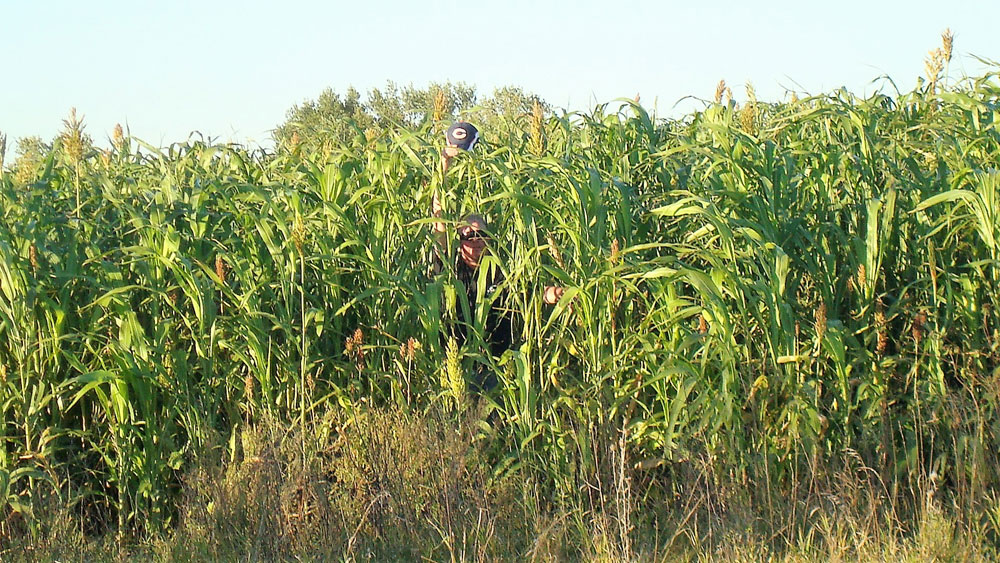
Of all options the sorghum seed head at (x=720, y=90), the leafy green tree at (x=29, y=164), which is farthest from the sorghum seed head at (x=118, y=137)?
the sorghum seed head at (x=720, y=90)

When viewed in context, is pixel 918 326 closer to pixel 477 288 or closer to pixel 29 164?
pixel 477 288

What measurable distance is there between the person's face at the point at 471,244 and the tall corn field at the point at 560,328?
0.10 m

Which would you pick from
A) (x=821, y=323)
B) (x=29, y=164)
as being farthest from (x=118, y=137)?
(x=821, y=323)

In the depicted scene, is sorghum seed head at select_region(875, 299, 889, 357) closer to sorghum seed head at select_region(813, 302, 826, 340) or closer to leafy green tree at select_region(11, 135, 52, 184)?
sorghum seed head at select_region(813, 302, 826, 340)

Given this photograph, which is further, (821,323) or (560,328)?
(560,328)

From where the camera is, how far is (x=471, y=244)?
4621 mm

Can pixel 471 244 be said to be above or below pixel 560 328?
above

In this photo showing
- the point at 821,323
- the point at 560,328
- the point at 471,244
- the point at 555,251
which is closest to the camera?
the point at 821,323

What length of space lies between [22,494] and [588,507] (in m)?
2.29

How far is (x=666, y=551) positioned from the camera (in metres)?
3.64

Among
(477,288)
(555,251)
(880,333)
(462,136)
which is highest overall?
(462,136)

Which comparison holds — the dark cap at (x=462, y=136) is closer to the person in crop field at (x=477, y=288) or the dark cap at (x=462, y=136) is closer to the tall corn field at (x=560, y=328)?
the tall corn field at (x=560, y=328)

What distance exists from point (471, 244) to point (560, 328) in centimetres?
64

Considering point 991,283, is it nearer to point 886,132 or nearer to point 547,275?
point 886,132
